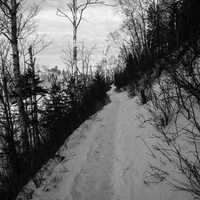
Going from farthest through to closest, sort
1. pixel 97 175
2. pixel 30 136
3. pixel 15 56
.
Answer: pixel 30 136 < pixel 15 56 < pixel 97 175

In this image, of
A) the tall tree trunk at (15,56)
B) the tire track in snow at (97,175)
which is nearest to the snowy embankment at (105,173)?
the tire track in snow at (97,175)

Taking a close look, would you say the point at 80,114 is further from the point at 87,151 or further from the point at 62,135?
the point at 87,151

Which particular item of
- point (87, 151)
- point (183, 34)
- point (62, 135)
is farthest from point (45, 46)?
point (183, 34)

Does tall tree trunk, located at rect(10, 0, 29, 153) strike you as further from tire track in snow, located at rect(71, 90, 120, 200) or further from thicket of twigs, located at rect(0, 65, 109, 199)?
tire track in snow, located at rect(71, 90, 120, 200)

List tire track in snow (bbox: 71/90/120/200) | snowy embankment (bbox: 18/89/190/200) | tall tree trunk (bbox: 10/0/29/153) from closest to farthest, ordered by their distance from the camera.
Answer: snowy embankment (bbox: 18/89/190/200) < tire track in snow (bbox: 71/90/120/200) < tall tree trunk (bbox: 10/0/29/153)

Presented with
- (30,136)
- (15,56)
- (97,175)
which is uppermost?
(15,56)

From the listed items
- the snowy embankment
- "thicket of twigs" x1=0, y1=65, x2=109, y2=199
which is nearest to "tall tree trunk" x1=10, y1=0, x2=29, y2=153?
"thicket of twigs" x1=0, y1=65, x2=109, y2=199

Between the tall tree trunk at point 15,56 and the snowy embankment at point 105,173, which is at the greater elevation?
the tall tree trunk at point 15,56

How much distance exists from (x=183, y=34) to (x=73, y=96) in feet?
29.6

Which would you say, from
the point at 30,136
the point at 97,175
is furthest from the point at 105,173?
the point at 30,136

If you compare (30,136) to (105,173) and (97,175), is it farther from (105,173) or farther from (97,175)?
(105,173)

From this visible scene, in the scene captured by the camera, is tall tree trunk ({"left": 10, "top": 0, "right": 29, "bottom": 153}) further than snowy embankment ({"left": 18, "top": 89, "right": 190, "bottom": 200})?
Yes

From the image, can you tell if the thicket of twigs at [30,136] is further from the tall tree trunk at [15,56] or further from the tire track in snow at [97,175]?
the tire track in snow at [97,175]

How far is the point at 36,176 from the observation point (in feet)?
13.3
